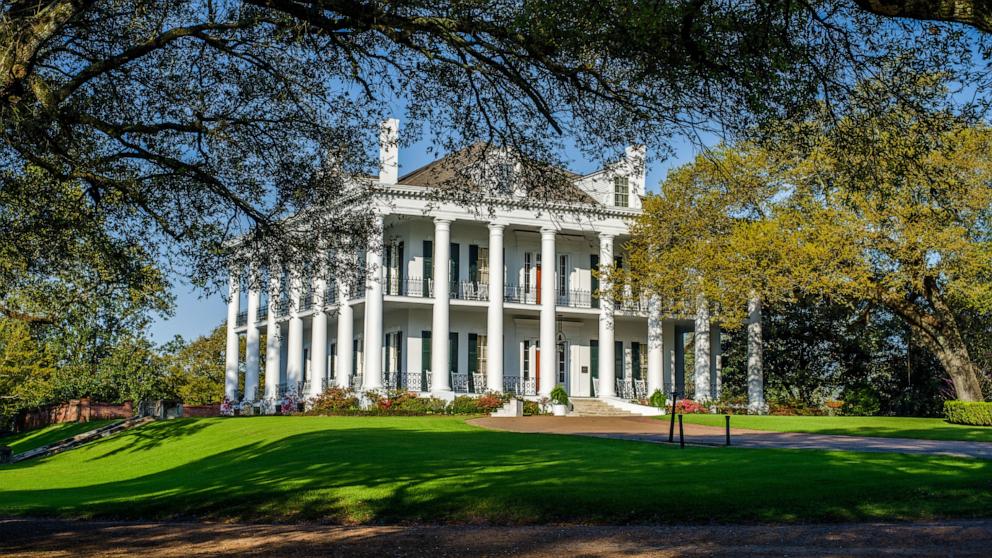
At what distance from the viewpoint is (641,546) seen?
10.2m

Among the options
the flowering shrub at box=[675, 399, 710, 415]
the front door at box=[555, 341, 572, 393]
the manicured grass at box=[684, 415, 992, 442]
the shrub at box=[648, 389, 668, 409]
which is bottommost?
the manicured grass at box=[684, 415, 992, 442]

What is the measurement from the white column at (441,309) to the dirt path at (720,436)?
4.33 meters

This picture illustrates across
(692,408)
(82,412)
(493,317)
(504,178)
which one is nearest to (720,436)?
(504,178)

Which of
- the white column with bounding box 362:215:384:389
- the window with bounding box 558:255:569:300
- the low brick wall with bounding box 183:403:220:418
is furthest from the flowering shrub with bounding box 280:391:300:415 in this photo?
the window with bounding box 558:255:569:300

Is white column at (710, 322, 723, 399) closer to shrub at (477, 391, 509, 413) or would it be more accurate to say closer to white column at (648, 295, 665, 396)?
white column at (648, 295, 665, 396)

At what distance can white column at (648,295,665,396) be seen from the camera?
140 ft

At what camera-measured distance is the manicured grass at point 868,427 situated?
26.4 metres

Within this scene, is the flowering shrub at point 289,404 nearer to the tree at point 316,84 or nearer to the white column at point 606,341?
the white column at point 606,341

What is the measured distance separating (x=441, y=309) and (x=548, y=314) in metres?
4.81

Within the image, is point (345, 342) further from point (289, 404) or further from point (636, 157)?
point (636, 157)

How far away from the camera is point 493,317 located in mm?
40344

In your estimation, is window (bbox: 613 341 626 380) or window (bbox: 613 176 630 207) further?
window (bbox: 613 341 626 380)

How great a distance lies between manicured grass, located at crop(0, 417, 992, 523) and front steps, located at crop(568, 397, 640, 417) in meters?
16.0

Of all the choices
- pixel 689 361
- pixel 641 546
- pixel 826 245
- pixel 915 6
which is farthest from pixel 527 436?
pixel 689 361
